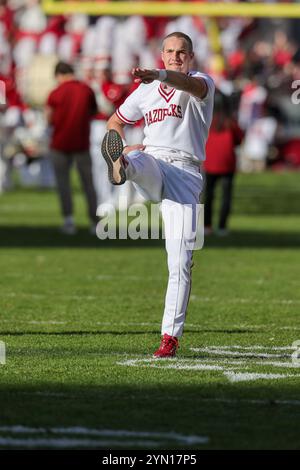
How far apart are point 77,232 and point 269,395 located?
1141 centimetres

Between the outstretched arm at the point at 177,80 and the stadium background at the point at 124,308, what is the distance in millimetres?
1488

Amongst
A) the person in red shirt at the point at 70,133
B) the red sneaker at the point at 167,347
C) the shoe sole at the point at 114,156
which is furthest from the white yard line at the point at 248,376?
the person in red shirt at the point at 70,133

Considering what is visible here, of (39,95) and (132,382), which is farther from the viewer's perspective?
(39,95)

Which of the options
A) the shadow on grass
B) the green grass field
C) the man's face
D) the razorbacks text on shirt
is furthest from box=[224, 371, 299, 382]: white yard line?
the shadow on grass

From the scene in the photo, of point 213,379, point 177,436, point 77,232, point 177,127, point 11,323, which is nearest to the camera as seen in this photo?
point 177,436

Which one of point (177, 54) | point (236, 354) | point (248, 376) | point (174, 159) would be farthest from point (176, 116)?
point (248, 376)

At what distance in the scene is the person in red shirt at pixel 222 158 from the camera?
18031 mm

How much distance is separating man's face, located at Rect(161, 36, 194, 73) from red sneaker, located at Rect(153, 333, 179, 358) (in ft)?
4.87

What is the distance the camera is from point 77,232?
1833 cm

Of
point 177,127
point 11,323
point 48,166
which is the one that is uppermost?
point 48,166

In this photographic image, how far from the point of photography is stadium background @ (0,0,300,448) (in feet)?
21.4

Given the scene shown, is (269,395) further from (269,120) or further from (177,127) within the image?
(269,120)

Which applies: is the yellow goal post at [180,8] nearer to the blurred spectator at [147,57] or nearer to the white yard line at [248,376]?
the blurred spectator at [147,57]

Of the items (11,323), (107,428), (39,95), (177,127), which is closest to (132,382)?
(107,428)
